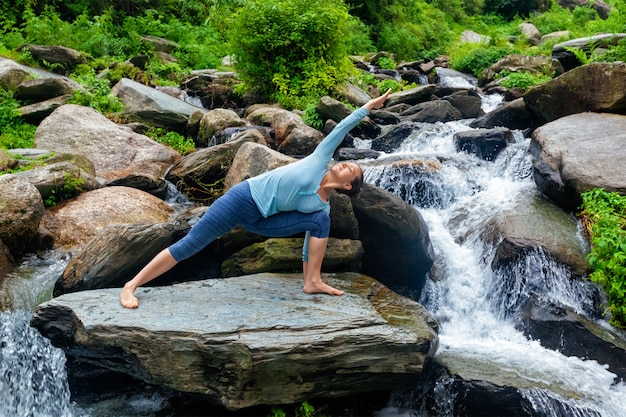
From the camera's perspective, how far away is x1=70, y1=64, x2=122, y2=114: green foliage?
11453 mm

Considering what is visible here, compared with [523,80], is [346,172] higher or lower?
higher

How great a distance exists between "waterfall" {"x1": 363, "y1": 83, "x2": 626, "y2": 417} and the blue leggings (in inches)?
74.4

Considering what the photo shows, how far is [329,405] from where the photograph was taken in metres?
4.88

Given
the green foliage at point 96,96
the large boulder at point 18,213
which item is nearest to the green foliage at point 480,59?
the green foliage at point 96,96

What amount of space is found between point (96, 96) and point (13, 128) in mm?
2018

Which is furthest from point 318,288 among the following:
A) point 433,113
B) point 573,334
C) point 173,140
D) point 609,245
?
point 433,113

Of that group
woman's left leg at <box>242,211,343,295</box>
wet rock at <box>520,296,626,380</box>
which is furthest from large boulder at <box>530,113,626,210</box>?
woman's left leg at <box>242,211,343,295</box>

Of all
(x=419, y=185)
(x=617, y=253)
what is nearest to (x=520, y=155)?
(x=419, y=185)

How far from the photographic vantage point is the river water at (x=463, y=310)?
4.86 metres

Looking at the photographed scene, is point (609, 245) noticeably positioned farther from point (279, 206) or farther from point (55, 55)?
point (55, 55)

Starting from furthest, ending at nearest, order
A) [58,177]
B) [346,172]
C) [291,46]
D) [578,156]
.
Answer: [291,46] < [58,177] < [578,156] < [346,172]

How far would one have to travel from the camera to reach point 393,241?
641 cm

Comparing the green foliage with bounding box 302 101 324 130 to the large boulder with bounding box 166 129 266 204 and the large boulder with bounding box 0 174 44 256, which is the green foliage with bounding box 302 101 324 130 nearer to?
the large boulder with bounding box 166 129 266 204

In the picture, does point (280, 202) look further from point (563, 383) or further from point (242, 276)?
point (563, 383)
